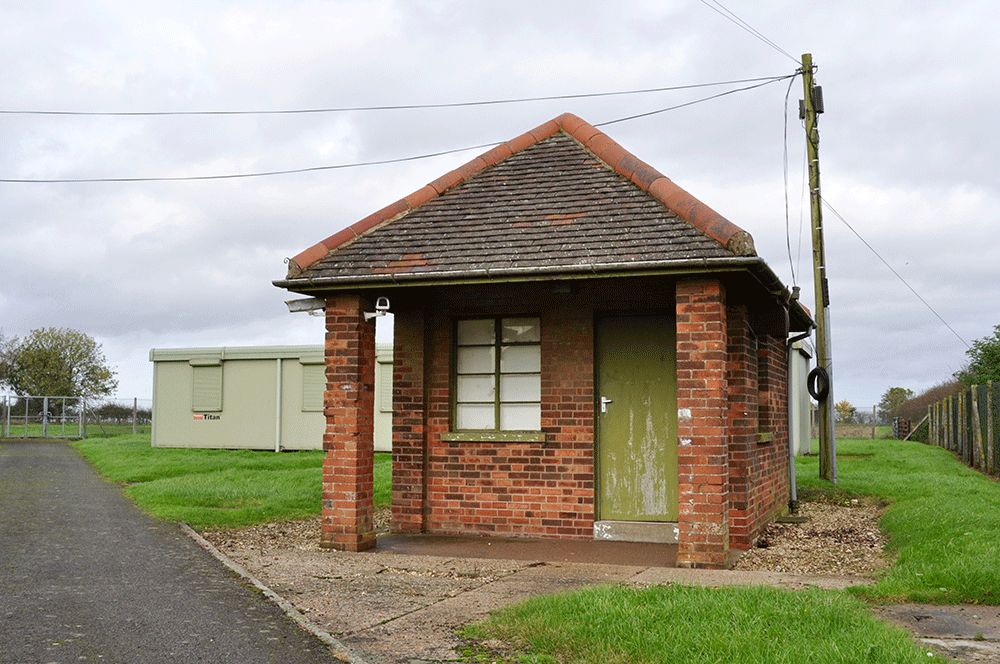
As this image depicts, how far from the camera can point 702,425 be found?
7980mm

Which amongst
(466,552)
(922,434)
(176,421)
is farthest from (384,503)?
(922,434)

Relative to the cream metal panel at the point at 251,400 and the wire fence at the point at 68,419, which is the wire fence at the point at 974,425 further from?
the wire fence at the point at 68,419

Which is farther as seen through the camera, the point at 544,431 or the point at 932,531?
the point at 544,431

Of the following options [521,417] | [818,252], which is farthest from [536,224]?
[818,252]

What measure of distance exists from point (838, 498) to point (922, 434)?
71.6 ft

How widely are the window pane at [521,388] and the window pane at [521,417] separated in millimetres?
78

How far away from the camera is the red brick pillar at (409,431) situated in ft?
33.1

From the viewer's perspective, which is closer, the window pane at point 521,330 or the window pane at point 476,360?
the window pane at point 521,330

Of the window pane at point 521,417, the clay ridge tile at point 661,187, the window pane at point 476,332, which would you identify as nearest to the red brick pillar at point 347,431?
the window pane at point 476,332

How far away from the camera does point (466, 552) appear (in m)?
8.89

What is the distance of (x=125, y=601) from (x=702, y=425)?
482 centimetres

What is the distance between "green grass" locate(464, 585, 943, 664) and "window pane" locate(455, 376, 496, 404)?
4100mm

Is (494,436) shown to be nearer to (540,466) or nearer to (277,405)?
(540,466)

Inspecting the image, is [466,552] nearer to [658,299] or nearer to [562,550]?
[562,550]
